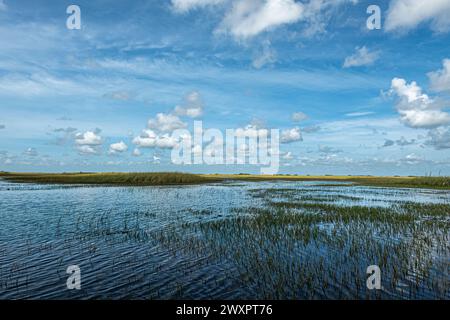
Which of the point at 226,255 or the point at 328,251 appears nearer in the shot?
the point at 226,255

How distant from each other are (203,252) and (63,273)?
6.18 metres

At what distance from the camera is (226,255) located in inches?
562

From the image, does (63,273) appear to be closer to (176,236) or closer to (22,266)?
(22,266)

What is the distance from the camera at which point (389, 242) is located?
16109mm

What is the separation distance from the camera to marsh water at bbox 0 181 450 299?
10.4m

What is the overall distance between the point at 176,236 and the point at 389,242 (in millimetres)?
12102

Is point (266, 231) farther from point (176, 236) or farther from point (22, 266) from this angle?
point (22, 266)

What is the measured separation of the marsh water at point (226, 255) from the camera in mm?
10375

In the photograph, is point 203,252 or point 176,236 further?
point 176,236
